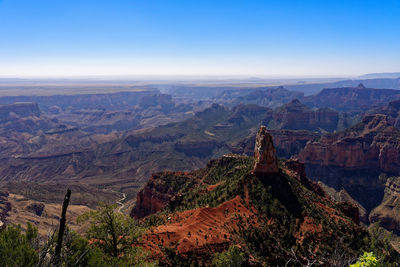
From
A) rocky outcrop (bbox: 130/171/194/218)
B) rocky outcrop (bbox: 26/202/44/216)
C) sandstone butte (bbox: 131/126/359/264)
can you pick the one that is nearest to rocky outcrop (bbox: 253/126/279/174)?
sandstone butte (bbox: 131/126/359/264)

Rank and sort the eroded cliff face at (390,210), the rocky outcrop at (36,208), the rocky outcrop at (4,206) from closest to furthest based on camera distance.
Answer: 1. the rocky outcrop at (4,206)
2. the rocky outcrop at (36,208)
3. the eroded cliff face at (390,210)

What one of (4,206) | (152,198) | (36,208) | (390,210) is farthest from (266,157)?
(4,206)

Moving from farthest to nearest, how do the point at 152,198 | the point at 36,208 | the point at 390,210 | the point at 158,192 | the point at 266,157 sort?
the point at 390,210 → the point at 36,208 → the point at 152,198 → the point at 158,192 → the point at 266,157

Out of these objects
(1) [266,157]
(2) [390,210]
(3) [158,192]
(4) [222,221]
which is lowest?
(2) [390,210]

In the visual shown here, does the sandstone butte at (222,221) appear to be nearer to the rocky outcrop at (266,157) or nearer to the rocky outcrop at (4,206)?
the rocky outcrop at (266,157)

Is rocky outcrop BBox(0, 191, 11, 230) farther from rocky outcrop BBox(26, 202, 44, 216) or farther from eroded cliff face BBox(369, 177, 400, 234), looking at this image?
eroded cliff face BBox(369, 177, 400, 234)

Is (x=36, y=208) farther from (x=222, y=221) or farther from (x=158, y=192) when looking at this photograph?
(x=222, y=221)

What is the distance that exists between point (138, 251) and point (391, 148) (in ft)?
693

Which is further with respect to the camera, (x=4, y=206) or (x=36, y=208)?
(x=36, y=208)

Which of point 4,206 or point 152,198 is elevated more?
point 152,198

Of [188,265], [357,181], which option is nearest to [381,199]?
[357,181]

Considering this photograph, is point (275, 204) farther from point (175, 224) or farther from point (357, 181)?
point (357, 181)

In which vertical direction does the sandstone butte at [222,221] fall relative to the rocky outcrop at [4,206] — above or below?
above

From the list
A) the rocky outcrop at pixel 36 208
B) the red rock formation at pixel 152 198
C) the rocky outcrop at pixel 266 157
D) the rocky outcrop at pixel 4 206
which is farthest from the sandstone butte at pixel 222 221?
the rocky outcrop at pixel 36 208
